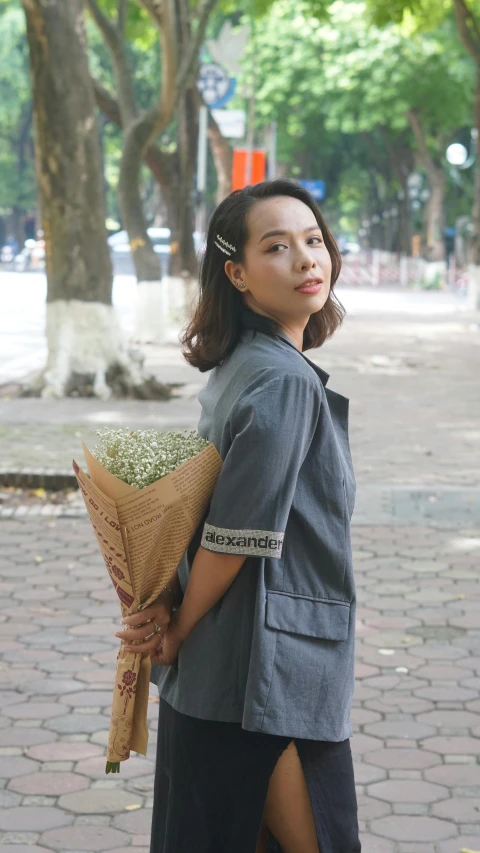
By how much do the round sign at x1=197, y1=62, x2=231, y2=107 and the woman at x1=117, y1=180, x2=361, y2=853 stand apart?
→ 60.5ft

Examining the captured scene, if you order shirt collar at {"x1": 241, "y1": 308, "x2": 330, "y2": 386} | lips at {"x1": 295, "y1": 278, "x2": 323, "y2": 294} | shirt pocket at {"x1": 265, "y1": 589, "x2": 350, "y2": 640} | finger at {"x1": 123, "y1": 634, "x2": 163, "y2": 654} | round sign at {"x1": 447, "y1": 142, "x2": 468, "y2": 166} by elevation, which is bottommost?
finger at {"x1": 123, "y1": 634, "x2": 163, "y2": 654}

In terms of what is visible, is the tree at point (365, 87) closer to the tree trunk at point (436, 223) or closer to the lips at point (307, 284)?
the tree trunk at point (436, 223)

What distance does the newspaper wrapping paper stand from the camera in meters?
2.19

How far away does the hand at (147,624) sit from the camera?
7.68ft

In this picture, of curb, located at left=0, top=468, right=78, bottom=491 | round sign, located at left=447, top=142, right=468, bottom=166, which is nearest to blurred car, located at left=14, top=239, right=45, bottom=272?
round sign, located at left=447, top=142, right=468, bottom=166

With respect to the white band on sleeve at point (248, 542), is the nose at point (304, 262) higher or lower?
higher

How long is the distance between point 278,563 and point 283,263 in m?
0.53

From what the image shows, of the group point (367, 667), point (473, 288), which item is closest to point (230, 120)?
point (473, 288)

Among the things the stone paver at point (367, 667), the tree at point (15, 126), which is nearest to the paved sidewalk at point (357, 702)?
the stone paver at point (367, 667)

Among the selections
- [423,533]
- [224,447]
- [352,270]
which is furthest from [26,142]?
[224,447]

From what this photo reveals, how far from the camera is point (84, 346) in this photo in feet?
41.2

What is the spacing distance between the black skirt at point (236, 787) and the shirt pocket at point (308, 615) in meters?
0.19

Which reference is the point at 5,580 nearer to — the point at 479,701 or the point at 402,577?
the point at 402,577

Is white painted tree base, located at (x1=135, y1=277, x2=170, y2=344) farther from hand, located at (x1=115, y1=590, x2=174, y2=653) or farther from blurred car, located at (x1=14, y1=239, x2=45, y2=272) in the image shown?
blurred car, located at (x1=14, y1=239, x2=45, y2=272)
